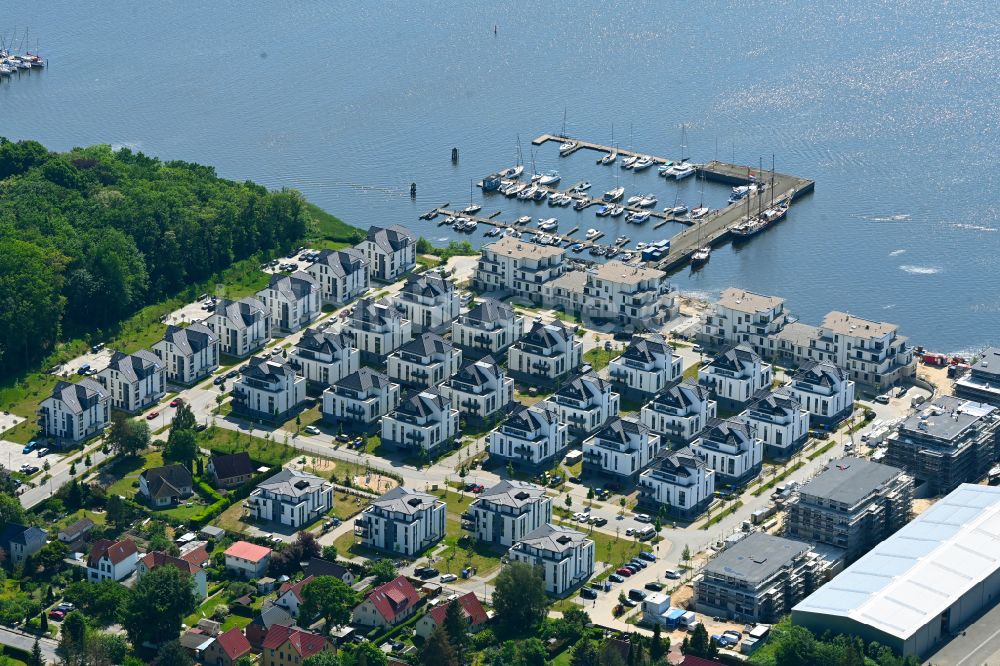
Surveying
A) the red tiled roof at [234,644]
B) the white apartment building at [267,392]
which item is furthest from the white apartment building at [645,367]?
the red tiled roof at [234,644]

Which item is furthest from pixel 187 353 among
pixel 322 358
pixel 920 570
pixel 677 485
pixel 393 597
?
pixel 920 570

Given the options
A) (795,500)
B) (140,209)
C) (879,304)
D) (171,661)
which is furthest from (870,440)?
(140,209)

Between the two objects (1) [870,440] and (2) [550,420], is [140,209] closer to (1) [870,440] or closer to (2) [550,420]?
(2) [550,420]

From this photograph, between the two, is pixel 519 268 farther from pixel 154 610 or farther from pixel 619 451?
pixel 154 610

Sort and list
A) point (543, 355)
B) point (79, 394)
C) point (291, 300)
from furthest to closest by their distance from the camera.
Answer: point (291, 300) → point (543, 355) → point (79, 394)

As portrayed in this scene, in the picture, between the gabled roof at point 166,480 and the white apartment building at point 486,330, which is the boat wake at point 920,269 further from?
the gabled roof at point 166,480

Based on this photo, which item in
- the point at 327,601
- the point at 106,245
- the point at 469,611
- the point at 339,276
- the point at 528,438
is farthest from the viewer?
the point at 339,276
